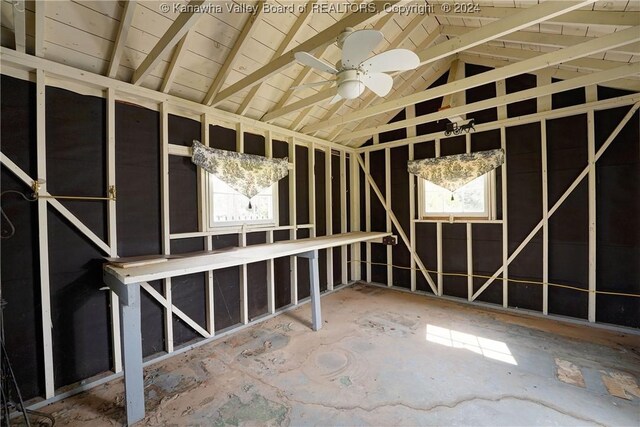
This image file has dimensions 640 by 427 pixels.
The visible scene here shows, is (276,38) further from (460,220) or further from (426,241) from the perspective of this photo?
(426,241)

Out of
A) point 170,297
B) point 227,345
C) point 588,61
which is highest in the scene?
point 588,61

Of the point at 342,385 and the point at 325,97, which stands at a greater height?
the point at 325,97

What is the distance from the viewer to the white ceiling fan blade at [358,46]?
1509 millimetres

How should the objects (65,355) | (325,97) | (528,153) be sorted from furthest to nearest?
(528,153) < (325,97) < (65,355)

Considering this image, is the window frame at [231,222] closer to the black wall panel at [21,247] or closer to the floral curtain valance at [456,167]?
the black wall panel at [21,247]

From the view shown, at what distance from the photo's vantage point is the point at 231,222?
3.32 meters

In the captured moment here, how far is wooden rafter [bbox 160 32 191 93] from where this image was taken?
234 centimetres

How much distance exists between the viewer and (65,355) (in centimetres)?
218

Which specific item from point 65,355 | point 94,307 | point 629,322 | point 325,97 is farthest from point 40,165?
point 629,322

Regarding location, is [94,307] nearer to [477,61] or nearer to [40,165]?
[40,165]

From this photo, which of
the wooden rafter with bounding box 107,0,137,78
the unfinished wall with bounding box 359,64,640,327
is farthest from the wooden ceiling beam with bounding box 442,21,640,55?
the wooden rafter with bounding box 107,0,137,78

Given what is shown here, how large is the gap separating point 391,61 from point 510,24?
36.4 inches

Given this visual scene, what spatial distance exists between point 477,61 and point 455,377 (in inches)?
159

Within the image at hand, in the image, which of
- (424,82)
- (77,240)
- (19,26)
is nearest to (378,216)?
(424,82)
